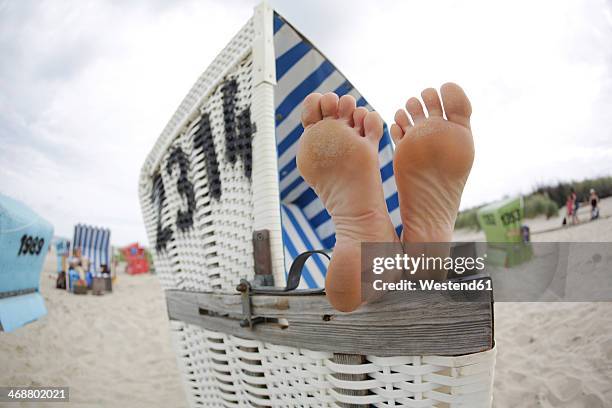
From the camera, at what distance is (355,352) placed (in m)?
0.63

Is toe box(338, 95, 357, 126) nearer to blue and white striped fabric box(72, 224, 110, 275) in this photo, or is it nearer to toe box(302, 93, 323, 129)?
toe box(302, 93, 323, 129)

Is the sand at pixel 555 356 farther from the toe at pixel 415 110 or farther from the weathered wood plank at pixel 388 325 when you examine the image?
the toe at pixel 415 110

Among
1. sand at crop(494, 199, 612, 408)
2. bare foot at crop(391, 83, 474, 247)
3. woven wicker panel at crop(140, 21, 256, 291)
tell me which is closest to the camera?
bare foot at crop(391, 83, 474, 247)

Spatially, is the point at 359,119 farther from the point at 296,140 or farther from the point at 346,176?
the point at 296,140

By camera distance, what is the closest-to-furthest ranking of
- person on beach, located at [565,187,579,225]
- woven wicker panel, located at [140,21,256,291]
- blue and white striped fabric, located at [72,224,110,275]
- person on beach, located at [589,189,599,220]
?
woven wicker panel, located at [140,21,256,291] → person on beach, located at [589,189,599,220] → person on beach, located at [565,187,579,225] → blue and white striped fabric, located at [72,224,110,275]

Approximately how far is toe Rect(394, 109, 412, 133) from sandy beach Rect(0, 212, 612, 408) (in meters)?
1.65

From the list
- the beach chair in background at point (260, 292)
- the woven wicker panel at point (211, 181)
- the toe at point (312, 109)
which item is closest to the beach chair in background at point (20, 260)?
the beach chair in background at point (260, 292)

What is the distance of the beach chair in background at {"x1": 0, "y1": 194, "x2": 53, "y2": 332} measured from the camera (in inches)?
102

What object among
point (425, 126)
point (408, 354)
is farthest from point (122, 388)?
point (425, 126)

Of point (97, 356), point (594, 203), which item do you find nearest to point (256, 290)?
point (97, 356)

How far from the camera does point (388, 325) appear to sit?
0.58 m

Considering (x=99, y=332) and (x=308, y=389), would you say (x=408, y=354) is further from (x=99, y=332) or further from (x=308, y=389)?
(x=99, y=332)

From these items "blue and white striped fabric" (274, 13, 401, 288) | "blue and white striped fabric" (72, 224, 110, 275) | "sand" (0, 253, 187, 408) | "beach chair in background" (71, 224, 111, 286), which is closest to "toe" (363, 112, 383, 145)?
"blue and white striped fabric" (274, 13, 401, 288)

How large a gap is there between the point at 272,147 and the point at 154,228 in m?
0.78
